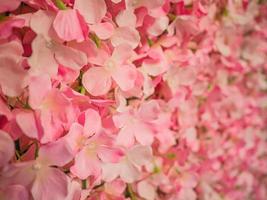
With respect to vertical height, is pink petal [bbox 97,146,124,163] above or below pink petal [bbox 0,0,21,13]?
below

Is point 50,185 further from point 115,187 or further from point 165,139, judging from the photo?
point 165,139

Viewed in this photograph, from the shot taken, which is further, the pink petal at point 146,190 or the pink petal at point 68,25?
the pink petal at point 146,190

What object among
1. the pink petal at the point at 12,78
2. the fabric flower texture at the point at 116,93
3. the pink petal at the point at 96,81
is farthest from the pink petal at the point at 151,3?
the pink petal at the point at 12,78

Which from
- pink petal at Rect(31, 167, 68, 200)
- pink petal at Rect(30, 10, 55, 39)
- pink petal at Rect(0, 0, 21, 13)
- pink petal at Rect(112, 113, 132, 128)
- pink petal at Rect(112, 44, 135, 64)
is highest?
pink petal at Rect(0, 0, 21, 13)

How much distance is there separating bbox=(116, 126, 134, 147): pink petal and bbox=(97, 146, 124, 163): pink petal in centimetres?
3

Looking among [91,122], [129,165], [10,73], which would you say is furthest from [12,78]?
[129,165]

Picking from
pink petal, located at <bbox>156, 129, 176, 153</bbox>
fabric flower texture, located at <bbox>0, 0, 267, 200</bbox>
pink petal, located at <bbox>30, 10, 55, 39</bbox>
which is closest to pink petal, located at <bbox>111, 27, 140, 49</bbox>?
fabric flower texture, located at <bbox>0, 0, 267, 200</bbox>

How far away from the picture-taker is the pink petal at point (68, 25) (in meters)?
0.50

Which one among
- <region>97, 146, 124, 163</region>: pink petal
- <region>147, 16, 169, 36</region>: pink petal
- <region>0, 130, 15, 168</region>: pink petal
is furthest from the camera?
<region>147, 16, 169, 36</region>: pink petal

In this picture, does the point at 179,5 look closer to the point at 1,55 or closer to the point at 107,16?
the point at 107,16

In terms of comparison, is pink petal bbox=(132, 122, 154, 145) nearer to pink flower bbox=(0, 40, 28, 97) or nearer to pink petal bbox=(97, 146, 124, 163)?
pink petal bbox=(97, 146, 124, 163)

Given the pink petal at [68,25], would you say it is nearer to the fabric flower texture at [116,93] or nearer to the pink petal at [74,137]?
the fabric flower texture at [116,93]

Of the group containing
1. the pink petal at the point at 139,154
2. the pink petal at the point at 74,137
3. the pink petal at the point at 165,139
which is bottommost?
the pink petal at the point at 165,139

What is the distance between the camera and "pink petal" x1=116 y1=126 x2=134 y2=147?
0.60m
